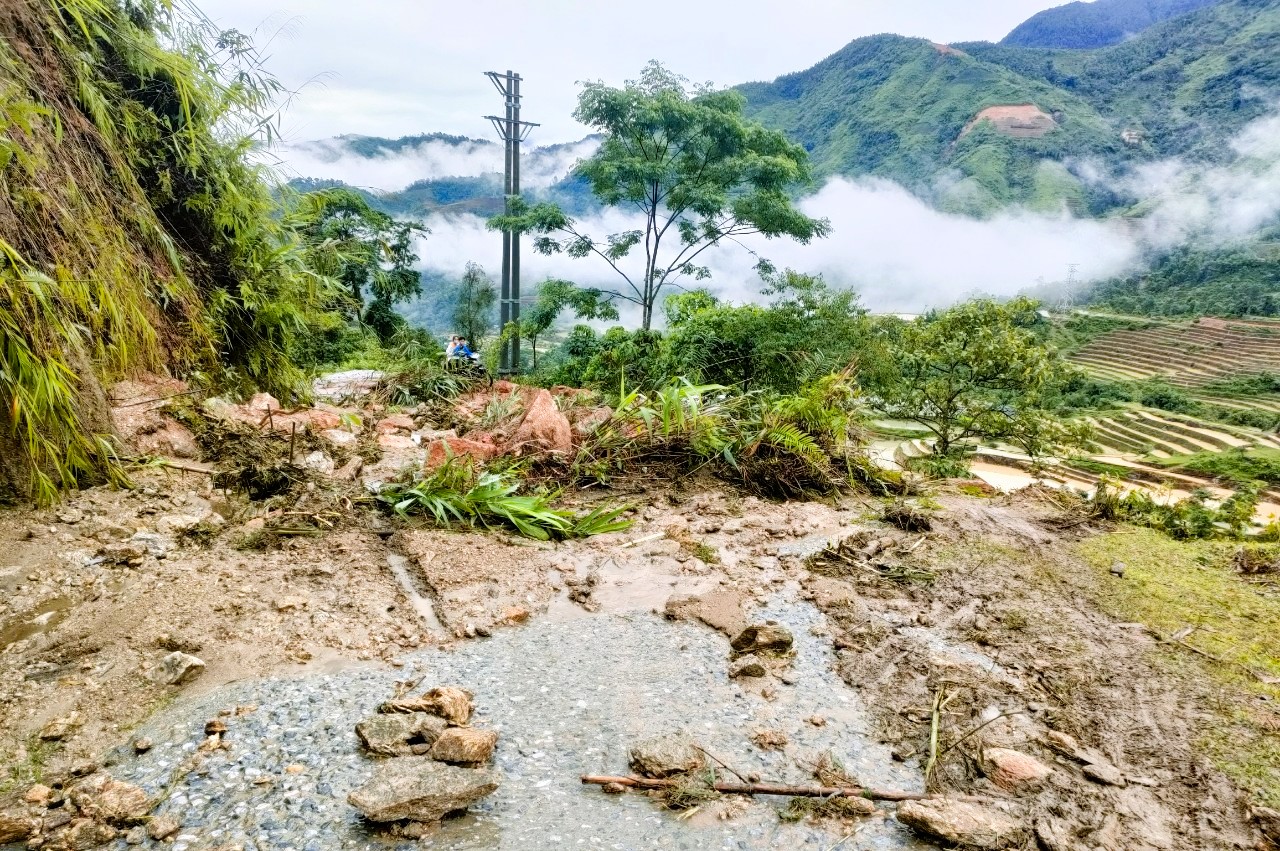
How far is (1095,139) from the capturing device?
74.0 metres

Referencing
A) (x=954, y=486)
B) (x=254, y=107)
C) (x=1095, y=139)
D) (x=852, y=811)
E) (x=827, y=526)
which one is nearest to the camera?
(x=852, y=811)

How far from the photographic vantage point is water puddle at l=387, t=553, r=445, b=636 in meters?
2.69

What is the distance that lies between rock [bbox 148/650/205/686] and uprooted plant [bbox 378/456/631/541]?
1.55 meters

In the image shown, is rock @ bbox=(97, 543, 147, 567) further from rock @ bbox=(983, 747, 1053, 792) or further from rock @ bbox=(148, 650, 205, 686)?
rock @ bbox=(983, 747, 1053, 792)

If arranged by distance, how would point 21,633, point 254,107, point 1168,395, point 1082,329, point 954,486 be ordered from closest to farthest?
point 21,633, point 254,107, point 954,486, point 1168,395, point 1082,329

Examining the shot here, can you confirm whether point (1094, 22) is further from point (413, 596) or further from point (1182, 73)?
point (413, 596)

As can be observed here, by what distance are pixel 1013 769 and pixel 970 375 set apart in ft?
37.4

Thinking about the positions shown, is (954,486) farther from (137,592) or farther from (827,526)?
(137,592)

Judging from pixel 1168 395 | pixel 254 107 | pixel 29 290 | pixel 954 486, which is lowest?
pixel 1168 395

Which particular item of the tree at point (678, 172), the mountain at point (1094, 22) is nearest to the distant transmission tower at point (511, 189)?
the tree at point (678, 172)

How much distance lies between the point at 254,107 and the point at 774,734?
16.1 ft

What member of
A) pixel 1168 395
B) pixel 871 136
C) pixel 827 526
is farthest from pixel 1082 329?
pixel 827 526

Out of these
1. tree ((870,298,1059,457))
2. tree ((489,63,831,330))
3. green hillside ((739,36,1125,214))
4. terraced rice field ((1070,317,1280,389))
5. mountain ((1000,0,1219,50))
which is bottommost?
terraced rice field ((1070,317,1280,389))

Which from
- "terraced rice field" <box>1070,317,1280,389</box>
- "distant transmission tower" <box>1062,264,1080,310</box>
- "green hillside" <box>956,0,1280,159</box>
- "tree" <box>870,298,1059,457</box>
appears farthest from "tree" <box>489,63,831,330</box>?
"green hillside" <box>956,0,1280,159</box>
